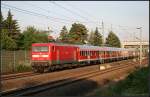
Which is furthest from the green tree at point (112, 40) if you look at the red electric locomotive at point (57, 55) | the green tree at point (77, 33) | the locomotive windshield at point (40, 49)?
the locomotive windshield at point (40, 49)

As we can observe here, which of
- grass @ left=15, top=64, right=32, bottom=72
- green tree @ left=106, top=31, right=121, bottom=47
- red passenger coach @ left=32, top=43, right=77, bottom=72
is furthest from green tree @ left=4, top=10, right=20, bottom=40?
green tree @ left=106, top=31, right=121, bottom=47

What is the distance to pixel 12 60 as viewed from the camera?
38.3m

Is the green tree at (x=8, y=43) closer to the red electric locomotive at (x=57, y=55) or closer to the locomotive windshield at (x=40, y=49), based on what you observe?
the red electric locomotive at (x=57, y=55)

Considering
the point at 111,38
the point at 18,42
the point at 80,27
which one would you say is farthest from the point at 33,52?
the point at 111,38

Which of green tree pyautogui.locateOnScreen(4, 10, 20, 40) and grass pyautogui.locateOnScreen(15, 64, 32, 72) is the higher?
green tree pyautogui.locateOnScreen(4, 10, 20, 40)

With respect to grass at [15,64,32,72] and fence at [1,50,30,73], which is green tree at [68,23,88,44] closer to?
fence at [1,50,30,73]

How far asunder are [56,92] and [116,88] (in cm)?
323

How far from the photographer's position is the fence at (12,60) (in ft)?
119

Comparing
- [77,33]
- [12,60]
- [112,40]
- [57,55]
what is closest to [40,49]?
[57,55]

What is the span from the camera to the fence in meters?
36.2

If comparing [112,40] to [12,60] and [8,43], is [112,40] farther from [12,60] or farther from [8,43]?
[12,60]

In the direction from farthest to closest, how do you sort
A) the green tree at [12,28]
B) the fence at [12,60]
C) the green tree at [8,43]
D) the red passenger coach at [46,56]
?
1. the green tree at [12,28]
2. the green tree at [8,43]
3. the fence at [12,60]
4. the red passenger coach at [46,56]

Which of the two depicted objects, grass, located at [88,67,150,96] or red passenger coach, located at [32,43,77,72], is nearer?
grass, located at [88,67,150,96]

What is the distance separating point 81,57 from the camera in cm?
4509
